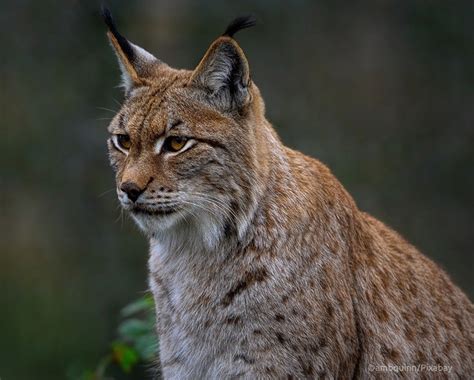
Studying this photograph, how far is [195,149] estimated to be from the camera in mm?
5754

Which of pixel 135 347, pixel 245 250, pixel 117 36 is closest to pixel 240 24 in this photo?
pixel 117 36

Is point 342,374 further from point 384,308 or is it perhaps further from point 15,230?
point 15,230

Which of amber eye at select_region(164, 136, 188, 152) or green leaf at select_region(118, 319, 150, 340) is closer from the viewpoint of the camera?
amber eye at select_region(164, 136, 188, 152)

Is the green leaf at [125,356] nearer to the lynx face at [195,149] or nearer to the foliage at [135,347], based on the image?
the foliage at [135,347]

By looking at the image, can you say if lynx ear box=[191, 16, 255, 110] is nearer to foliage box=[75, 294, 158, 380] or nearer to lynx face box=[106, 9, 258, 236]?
lynx face box=[106, 9, 258, 236]

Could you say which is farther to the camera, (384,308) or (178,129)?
(384,308)

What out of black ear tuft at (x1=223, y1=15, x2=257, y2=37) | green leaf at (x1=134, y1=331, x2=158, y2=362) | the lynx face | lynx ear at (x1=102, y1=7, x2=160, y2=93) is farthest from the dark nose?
green leaf at (x1=134, y1=331, x2=158, y2=362)

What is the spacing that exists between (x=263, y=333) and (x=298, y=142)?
22.2 feet

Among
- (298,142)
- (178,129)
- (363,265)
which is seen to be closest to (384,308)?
(363,265)

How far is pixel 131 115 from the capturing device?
598cm

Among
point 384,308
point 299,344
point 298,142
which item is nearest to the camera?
point 299,344

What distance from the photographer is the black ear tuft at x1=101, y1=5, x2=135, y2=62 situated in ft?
20.4

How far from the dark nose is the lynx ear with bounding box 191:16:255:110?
26.3 inches

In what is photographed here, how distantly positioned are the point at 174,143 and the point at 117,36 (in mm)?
864
